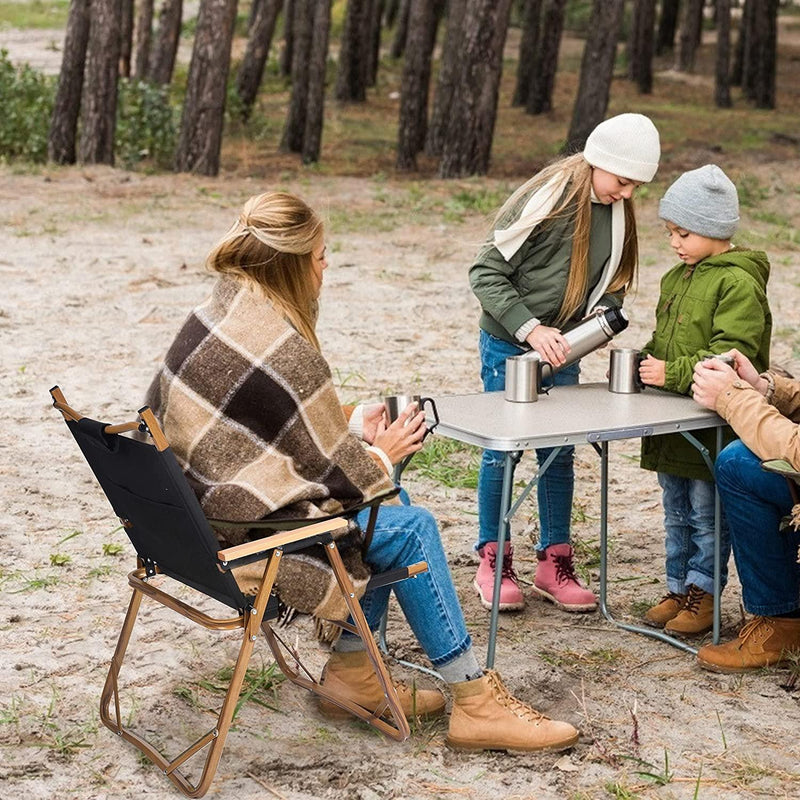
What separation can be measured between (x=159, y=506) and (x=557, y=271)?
1827mm

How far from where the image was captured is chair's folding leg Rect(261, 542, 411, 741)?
339cm

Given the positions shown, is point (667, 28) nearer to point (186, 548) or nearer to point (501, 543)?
point (501, 543)

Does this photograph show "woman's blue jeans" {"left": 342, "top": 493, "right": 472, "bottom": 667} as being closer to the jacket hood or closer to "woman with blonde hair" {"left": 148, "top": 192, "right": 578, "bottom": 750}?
"woman with blonde hair" {"left": 148, "top": 192, "right": 578, "bottom": 750}

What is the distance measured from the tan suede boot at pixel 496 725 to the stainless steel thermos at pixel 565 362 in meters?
0.96

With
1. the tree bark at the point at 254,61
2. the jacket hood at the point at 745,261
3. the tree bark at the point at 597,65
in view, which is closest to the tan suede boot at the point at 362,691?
the jacket hood at the point at 745,261

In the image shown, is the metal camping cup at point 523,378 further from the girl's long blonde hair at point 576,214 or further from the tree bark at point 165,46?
the tree bark at point 165,46

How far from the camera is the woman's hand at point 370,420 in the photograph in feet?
12.3

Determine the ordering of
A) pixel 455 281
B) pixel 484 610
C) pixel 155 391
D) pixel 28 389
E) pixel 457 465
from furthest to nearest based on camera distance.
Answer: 1. pixel 455 281
2. pixel 28 389
3. pixel 457 465
4. pixel 484 610
5. pixel 155 391

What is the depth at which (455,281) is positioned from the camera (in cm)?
1032

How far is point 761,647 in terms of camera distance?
13.7ft

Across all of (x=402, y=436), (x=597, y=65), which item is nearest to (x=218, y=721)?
(x=402, y=436)

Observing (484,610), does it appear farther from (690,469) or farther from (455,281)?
(455,281)

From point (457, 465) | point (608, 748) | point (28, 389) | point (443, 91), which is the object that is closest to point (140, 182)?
point (443, 91)

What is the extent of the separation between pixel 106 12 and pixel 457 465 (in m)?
10.5
